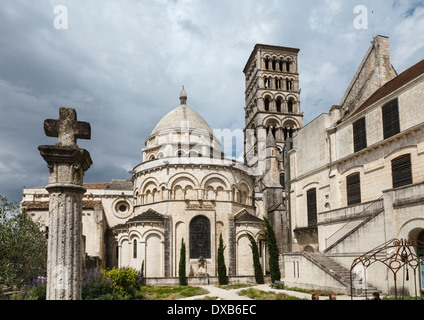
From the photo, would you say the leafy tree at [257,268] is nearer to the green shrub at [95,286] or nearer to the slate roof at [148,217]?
the slate roof at [148,217]

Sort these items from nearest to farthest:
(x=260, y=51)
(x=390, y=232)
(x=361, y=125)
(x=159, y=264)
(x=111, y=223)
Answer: (x=390, y=232) → (x=361, y=125) → (x=159, y=264) → (x=111, y=223) → (x=260, y=51)

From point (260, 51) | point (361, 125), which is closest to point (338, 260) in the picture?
point (361, 125)

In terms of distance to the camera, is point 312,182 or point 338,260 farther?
point 312,182

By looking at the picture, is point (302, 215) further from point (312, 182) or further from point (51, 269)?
point (51, 269)

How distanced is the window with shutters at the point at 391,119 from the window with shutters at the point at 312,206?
9.08m

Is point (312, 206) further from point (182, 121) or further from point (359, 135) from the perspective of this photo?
point (182, 121)

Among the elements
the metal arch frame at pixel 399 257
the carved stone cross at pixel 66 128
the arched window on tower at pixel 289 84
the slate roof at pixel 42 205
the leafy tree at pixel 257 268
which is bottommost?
the leafy tree at pixel 257 268

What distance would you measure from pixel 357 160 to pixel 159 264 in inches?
785

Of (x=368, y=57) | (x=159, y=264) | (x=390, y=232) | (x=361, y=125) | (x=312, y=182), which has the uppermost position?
(x=368, y=57)

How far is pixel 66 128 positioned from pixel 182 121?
4176cm

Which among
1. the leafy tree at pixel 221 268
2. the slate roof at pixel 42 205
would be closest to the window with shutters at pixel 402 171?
the leafy tree at pixel 221 268

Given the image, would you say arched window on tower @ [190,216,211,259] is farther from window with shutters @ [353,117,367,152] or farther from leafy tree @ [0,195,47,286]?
leafy tree @ [0,195,47,286]

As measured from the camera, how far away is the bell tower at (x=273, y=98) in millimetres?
65500
